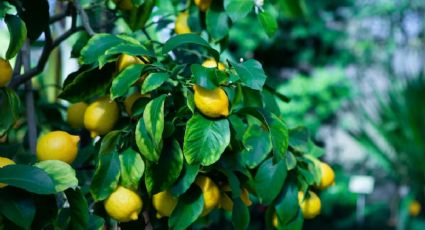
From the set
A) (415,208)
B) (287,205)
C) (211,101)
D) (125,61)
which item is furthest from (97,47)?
(415,208)

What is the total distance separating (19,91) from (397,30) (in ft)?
13.4

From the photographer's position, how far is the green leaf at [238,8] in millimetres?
672

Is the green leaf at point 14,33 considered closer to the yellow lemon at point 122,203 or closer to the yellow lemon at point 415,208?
the yellow lemon at point 122,203

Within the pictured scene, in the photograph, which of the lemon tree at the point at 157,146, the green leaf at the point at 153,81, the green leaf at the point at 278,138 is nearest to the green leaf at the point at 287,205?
the lemon tree at the point at 157,146

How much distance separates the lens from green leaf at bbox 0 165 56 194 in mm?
498

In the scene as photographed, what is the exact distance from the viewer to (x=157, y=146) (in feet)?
1.74

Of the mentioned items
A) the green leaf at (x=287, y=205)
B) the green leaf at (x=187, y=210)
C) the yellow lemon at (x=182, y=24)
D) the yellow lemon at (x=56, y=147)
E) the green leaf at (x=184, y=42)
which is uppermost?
the green leaf at (x=184, y=42)

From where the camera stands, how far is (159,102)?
1.78 ft

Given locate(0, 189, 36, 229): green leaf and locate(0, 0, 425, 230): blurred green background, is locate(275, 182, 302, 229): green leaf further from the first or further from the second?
locate(0, 0, 425, 230): blurred green background

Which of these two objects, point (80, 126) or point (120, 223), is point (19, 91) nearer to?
point (80, 126)

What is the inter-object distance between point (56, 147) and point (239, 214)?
0.19 meters

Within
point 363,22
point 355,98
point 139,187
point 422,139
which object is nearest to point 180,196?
point 139,187

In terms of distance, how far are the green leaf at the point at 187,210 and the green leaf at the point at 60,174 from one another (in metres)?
0.10

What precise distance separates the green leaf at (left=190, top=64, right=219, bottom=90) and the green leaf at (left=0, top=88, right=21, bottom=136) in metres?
0.20
